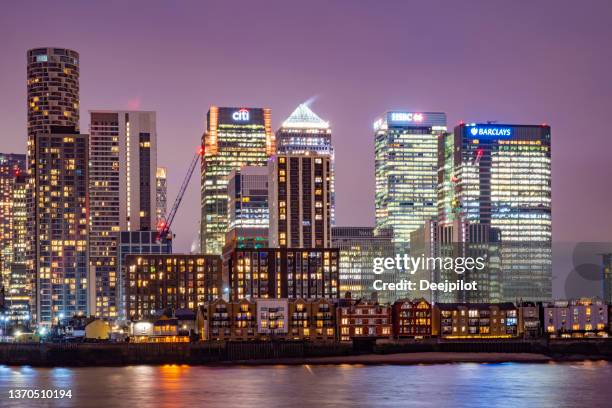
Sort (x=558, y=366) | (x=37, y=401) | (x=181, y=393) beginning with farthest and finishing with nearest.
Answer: (x=558, y=366), (x=181, y=393), (x=37, y=401)

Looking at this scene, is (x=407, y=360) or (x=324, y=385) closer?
(x=324, y=385)

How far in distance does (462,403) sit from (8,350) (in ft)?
324

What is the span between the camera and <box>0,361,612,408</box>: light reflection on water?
5089 inches

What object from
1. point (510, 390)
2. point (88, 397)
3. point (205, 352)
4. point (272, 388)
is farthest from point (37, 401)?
point (205, 352)

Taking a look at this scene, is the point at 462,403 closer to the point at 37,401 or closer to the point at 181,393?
→ the point at 181,393

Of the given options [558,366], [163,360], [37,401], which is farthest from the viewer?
[163,360]

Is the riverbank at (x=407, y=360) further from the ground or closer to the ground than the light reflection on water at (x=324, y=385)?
closer to the ground

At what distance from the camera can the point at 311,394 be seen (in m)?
136

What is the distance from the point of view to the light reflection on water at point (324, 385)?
12925 cm

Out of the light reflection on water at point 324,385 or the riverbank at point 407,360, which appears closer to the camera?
the light reflection on water at point 324,385

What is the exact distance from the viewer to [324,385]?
481 feet

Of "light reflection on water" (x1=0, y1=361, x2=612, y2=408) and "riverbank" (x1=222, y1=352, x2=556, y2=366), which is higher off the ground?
"light reflection on water" (x1=0, y1=361, x2=612, y2=408)

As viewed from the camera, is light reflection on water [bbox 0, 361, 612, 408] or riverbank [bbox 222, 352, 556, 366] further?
riverbank [bbox 222, 352, 556, 366]

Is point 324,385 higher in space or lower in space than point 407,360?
higher
